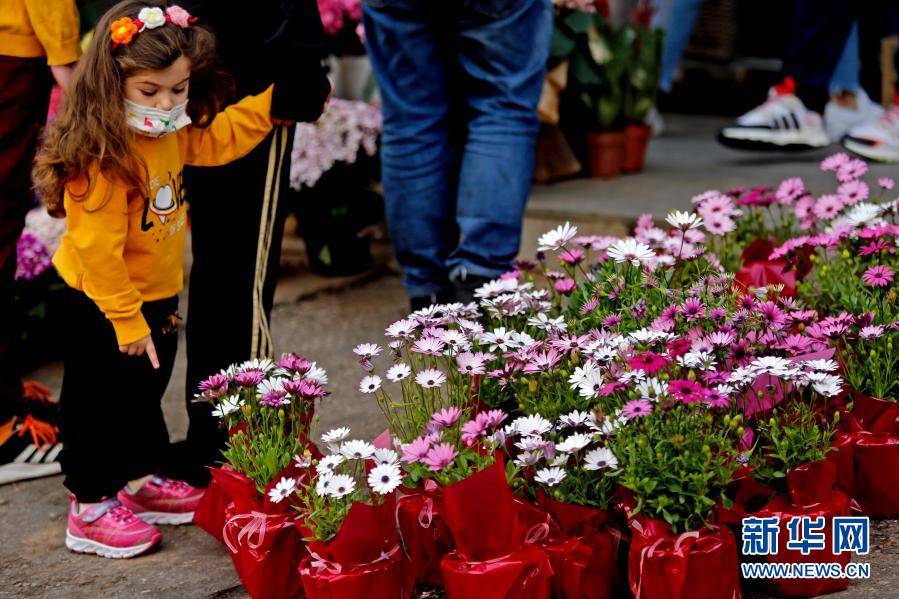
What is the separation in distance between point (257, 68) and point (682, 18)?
346 cm

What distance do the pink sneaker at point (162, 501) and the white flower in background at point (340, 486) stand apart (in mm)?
787

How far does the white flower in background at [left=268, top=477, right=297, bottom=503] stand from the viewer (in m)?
1.98

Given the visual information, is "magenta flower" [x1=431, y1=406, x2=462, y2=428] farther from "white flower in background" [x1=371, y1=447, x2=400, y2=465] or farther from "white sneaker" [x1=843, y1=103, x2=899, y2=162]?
"white sneaker" [x1=843, y1=103, x2=899, y2=162]

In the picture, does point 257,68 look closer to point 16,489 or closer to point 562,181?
point 16,489

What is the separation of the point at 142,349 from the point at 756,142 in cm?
272

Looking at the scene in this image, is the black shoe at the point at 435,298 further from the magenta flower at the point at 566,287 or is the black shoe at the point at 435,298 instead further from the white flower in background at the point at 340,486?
the white flower in background at the point at 340,486

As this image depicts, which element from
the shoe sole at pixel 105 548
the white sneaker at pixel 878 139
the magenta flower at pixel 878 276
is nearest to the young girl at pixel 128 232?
the shoe sole at pixel 105 548

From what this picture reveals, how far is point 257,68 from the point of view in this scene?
8.21 feet

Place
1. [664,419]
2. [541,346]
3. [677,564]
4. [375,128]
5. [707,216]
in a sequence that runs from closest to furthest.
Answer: [677,564]
[664,419]
[541,346]
[707,216]
[375,128]

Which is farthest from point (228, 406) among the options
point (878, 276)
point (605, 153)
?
point (605, 153)

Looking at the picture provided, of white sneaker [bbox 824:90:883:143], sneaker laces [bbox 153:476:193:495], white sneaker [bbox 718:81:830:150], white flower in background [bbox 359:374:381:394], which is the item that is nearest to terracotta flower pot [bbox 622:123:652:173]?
white sneaker [bbox 718:81:830:150]

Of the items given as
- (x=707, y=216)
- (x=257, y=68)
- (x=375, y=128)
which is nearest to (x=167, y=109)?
(x=257, y=68)

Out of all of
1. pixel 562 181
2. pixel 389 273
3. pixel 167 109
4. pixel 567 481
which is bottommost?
pixel 389 273

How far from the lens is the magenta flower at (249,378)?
7.12ft
